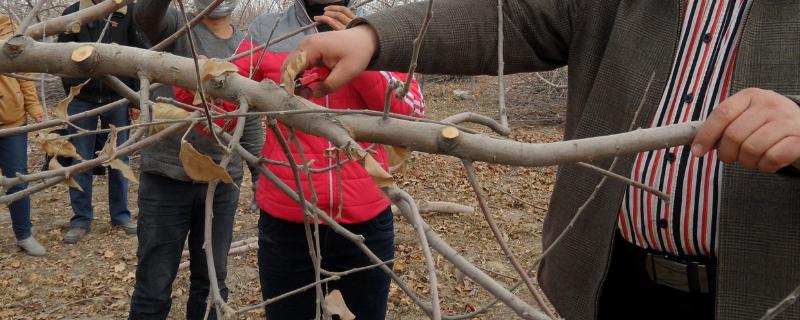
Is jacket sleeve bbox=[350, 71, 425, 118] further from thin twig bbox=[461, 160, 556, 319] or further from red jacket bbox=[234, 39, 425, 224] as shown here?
thin twig bbox=[461, 160, 556, 319]

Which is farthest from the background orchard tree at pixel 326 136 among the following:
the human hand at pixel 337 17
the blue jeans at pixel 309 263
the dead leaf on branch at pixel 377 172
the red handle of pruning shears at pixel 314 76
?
the blue jeans at pixel 309 263

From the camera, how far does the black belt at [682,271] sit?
1433 mm

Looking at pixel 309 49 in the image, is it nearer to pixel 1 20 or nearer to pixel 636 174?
pixel 636 174

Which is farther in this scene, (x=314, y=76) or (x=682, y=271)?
(x=682, y=271)

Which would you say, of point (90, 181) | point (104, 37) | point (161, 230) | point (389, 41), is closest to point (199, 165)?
point (389, 41)

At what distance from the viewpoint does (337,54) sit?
1.27 m

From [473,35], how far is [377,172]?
2.24ft

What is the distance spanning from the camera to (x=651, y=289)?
1572 millimetres

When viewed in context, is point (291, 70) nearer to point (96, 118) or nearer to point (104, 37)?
point (104, 37)

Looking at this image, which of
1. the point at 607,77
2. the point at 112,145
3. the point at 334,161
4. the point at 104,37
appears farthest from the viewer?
the point at 104,37

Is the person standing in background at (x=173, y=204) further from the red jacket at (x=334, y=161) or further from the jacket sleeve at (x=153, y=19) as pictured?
the red jacket at (x=334, y=161)

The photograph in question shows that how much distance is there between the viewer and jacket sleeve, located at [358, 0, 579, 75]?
1.39 meters

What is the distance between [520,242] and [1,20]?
3.43 m

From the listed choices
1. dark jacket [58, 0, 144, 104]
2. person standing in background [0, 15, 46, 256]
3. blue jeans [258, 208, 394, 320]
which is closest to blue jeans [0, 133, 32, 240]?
person standing in background [0, 15, 46, 256]
